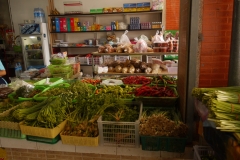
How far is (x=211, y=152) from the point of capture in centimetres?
170

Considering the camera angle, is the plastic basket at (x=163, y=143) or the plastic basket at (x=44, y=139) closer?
the plastic basket at (x=163, y=143)

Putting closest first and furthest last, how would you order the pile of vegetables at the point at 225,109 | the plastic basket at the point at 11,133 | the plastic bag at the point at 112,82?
1. the pile of vegetables at the point at 225,109
2. the plastic basket at the point at 11,133
3. the plastic bag at the point at 112,82

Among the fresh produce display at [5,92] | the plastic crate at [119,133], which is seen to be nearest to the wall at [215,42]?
the plastic crate at [119,133]

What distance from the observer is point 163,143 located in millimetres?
1765

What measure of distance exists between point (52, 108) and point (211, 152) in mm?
1523

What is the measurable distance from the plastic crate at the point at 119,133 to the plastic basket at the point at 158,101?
19.5 inches

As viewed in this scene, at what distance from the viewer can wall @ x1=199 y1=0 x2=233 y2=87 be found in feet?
5.96

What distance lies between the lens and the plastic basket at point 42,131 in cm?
188

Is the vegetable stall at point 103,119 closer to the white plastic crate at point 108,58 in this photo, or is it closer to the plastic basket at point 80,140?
the plastic basket at point 80,140

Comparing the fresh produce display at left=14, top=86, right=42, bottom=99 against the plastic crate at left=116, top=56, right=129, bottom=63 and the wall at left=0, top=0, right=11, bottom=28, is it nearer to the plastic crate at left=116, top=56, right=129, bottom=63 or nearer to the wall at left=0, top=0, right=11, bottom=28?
the plastic crate at left=116, top=56, right=129, bottom=63

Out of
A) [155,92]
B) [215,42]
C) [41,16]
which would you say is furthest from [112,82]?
[41,16]

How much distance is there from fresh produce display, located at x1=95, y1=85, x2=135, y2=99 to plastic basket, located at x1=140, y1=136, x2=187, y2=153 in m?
0.70

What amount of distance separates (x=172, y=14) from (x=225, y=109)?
17.0 ft

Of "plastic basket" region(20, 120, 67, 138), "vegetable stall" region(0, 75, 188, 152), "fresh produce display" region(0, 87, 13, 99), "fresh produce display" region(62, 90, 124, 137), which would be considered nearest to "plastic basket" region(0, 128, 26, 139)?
"vegetable stall" region(0, 75, 188, 152)
